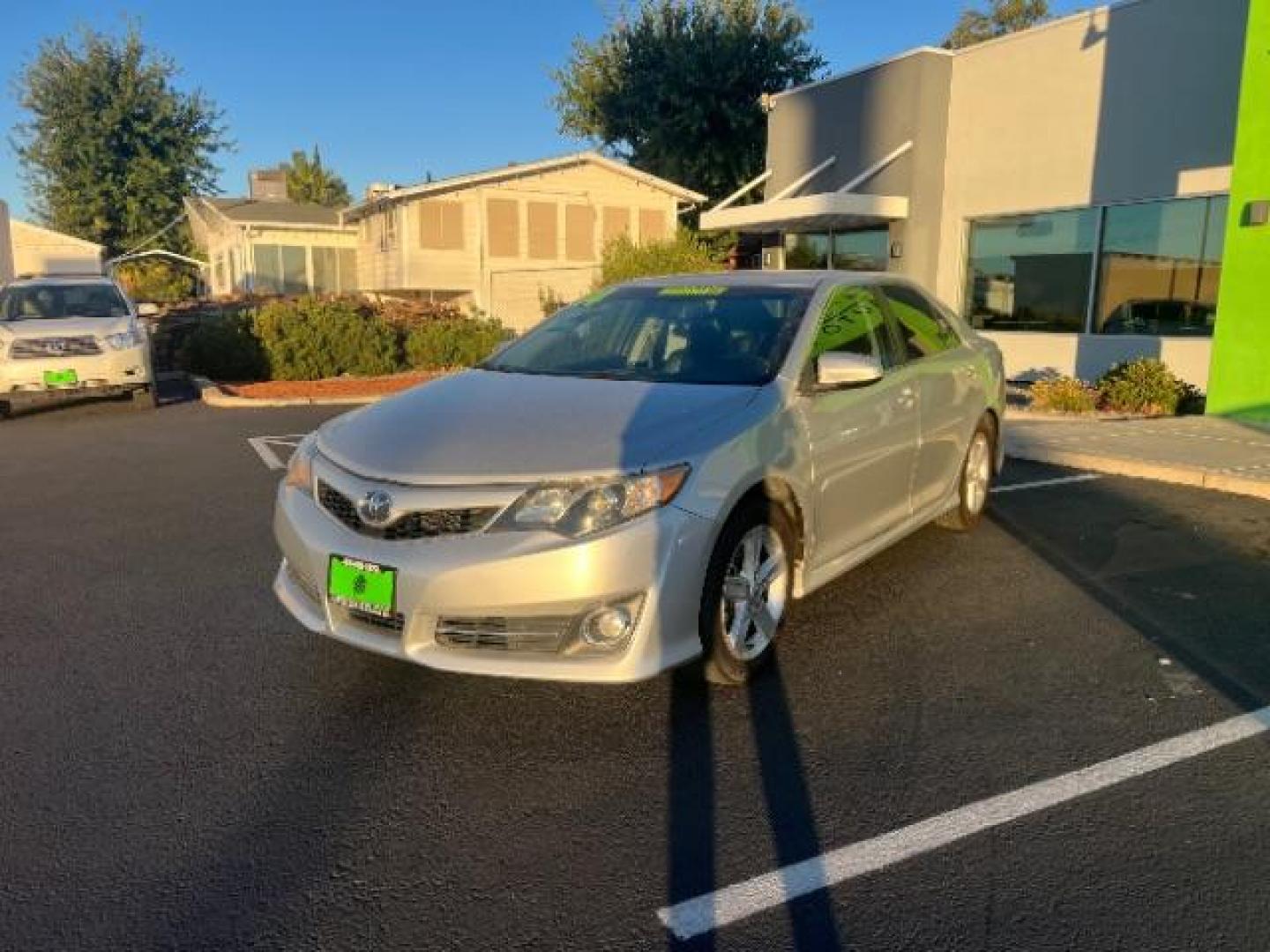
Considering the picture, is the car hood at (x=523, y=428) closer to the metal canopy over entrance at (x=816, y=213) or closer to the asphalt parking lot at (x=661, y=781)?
the asphalt parking lot at (x=661, y=781)

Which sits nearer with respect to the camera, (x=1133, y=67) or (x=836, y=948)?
(x=836, y=948)

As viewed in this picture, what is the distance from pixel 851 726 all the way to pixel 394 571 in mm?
1715

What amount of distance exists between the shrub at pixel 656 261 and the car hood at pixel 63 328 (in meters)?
8.55

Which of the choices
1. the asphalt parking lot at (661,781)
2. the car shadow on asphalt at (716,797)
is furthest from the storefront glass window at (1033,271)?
the car shadow on asphalt at (716,797)

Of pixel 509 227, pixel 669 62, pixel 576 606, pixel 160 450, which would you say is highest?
pixel 669 62

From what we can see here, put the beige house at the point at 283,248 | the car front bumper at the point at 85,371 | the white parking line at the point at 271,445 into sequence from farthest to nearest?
the beige house at the point at 283,248
the car front bumper at the point at 85,371
the white parking line at the point at 271,445

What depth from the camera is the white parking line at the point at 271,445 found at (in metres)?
8.78

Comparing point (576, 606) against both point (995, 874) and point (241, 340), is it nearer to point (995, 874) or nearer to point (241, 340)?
point (995, 874)

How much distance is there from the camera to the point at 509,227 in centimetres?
2662

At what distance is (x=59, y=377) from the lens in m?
11.4

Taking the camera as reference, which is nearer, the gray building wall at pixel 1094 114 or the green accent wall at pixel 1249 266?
the green accent wall at pixel 1249 266

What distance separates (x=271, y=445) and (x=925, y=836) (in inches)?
330

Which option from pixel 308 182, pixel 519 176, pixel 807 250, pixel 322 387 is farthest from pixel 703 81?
pixel 308 182

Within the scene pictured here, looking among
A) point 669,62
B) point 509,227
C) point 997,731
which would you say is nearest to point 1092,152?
point 997,731
